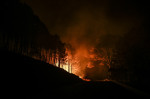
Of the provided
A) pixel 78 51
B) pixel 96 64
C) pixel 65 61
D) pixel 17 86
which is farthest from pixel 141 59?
pixel 78 51

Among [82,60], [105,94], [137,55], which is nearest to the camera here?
[105,94]

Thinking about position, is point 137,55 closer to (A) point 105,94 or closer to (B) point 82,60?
(A) point 105,94

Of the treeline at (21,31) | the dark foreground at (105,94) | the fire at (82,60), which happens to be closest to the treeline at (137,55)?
the dark foreground at (105,94)

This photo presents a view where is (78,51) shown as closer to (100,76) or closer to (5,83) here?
(100,76)

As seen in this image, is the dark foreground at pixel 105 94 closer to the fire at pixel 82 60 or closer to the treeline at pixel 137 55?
the treeline at pixel 137 55

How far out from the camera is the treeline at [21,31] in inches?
978

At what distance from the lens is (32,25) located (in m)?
33.3

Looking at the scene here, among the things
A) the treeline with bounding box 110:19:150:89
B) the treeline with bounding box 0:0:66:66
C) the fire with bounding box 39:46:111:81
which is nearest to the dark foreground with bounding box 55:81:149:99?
the treeline with bounding box 110:19:150:89

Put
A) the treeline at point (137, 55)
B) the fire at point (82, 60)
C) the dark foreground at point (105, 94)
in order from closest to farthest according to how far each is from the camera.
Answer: the dark foreground at point (105, 94)
the treeline at point (137, 55)
the fire at point (82, 60)

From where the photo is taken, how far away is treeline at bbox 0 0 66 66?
→ 24.8 metres

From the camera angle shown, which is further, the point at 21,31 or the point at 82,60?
the point at 82,60

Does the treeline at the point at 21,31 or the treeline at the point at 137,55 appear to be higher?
the treeline at the point at 21,31

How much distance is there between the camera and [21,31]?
97.2 feet

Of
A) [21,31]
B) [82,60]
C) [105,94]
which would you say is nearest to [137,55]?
[105,94]
